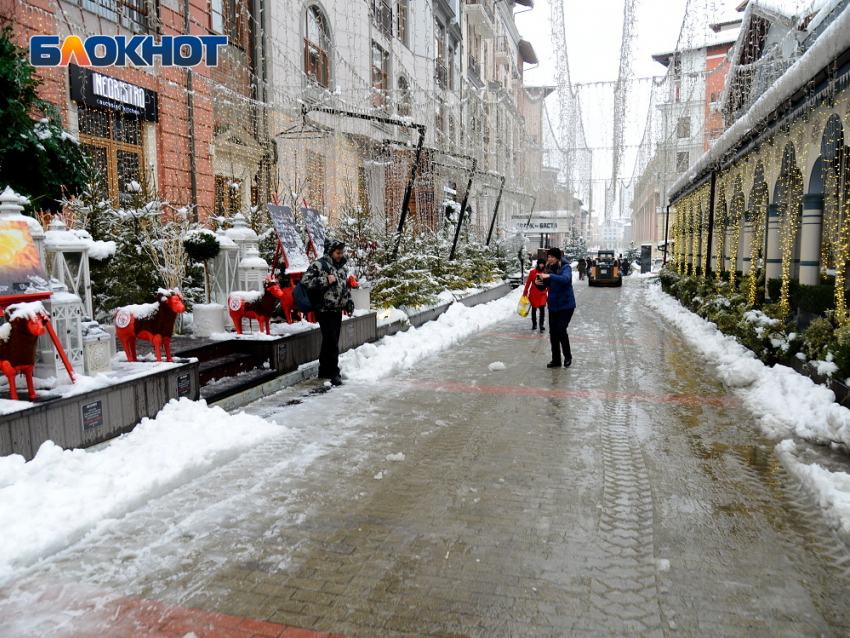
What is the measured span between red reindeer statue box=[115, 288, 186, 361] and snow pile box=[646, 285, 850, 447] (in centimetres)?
612

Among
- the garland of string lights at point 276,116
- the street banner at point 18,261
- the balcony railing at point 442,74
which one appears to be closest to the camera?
the street banner at point 18,261

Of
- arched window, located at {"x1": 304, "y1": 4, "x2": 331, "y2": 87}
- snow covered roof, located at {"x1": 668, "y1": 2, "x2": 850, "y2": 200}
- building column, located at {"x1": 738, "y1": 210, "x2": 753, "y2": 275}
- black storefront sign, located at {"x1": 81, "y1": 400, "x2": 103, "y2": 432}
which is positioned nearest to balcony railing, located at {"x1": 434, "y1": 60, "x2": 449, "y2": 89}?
arched window, located at {"x1": 304, "y1": 4, "x2": 331, "y2": 87}

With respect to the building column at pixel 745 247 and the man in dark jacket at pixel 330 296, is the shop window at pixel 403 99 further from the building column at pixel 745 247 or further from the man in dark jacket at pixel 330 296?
the man in dark jacket at pixel 330 296

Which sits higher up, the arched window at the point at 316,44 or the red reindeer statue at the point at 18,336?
the arched window at the point at 316,44

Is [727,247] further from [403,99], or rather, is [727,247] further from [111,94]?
[111,94]

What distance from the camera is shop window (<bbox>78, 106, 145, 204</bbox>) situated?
1291cm

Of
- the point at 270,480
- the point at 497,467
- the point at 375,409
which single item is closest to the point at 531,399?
the point at 375,409

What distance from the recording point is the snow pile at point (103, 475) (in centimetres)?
378

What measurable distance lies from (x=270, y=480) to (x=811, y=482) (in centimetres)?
406

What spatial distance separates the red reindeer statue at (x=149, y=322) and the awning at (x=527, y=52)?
172ft

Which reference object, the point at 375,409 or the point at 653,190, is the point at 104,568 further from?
the point at 653,190

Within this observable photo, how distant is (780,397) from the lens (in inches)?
281

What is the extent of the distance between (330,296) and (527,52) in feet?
178

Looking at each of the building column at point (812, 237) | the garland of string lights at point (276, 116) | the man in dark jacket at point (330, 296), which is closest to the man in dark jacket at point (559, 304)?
the man in dark jacket at point (330, 296)
